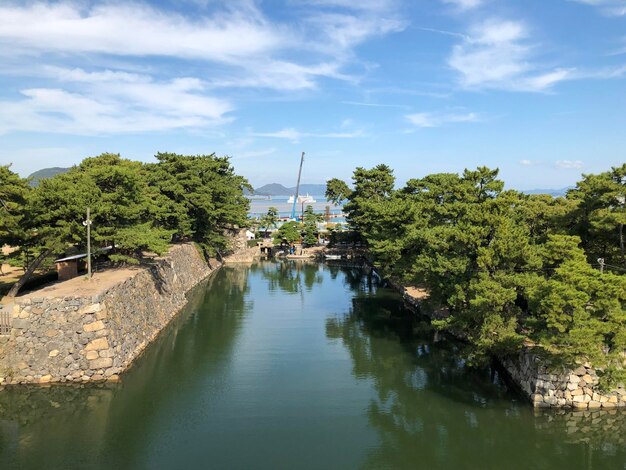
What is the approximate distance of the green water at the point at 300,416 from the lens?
11.7 m

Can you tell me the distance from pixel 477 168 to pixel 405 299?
937 cm

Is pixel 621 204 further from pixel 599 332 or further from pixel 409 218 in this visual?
pixel 409 218

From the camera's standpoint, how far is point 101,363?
15953 mm

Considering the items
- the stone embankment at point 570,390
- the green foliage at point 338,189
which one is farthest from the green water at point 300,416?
the green foliage at point 338,189

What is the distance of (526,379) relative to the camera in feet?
47.8

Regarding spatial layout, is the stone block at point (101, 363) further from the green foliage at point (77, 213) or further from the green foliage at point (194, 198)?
the green foliage at point (194, 198)

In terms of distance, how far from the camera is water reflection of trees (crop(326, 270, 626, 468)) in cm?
1193

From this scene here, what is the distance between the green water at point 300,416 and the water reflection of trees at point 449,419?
4 centimetres

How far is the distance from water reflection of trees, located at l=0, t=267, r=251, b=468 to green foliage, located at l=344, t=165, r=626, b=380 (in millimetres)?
9566

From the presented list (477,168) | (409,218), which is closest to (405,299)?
(409,218)

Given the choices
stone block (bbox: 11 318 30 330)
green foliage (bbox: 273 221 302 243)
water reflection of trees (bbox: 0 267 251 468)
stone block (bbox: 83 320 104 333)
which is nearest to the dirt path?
stone block (bbox: 11 318 30 330)

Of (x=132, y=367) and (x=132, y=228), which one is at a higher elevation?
(x=132, y=228)

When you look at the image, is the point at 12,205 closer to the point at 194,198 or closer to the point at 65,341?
the point at 65,341

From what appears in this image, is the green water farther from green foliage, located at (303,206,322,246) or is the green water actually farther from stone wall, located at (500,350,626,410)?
green foliage, located at (303,206,322,246)
